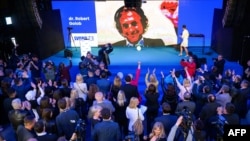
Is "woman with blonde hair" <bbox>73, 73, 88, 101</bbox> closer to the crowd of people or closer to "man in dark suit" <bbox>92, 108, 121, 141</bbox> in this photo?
the crowd of people

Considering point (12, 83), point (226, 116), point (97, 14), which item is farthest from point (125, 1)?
point (226, 116)

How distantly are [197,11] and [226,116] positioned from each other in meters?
8.47

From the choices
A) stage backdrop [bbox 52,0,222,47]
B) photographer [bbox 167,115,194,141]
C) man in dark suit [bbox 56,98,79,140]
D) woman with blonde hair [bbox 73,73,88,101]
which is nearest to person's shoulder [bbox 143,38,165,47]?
stage backdrop [bbox 52,0,222,47]

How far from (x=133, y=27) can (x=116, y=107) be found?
7.79 metres

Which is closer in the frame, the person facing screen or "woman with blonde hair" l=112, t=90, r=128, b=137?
"woman with blonde hair" l=112, t=90, r=128, b=137

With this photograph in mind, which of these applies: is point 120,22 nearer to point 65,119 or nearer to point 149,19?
point 149,19

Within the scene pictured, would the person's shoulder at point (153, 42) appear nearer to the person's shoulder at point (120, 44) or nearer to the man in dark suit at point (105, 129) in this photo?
the person's shoulder at point (120, 44)

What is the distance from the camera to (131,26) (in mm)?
13031

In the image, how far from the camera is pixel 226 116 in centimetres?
507

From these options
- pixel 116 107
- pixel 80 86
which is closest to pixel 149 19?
pixel 80 86

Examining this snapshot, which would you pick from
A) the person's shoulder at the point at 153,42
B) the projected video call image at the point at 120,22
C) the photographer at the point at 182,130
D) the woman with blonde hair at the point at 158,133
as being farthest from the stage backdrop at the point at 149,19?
the woman with blonde hair at the point at 158,133

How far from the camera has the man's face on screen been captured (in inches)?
506

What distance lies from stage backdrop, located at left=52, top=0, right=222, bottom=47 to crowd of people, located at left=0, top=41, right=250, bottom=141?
510 cm

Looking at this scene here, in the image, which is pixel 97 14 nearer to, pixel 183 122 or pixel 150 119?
pixel 150 119
